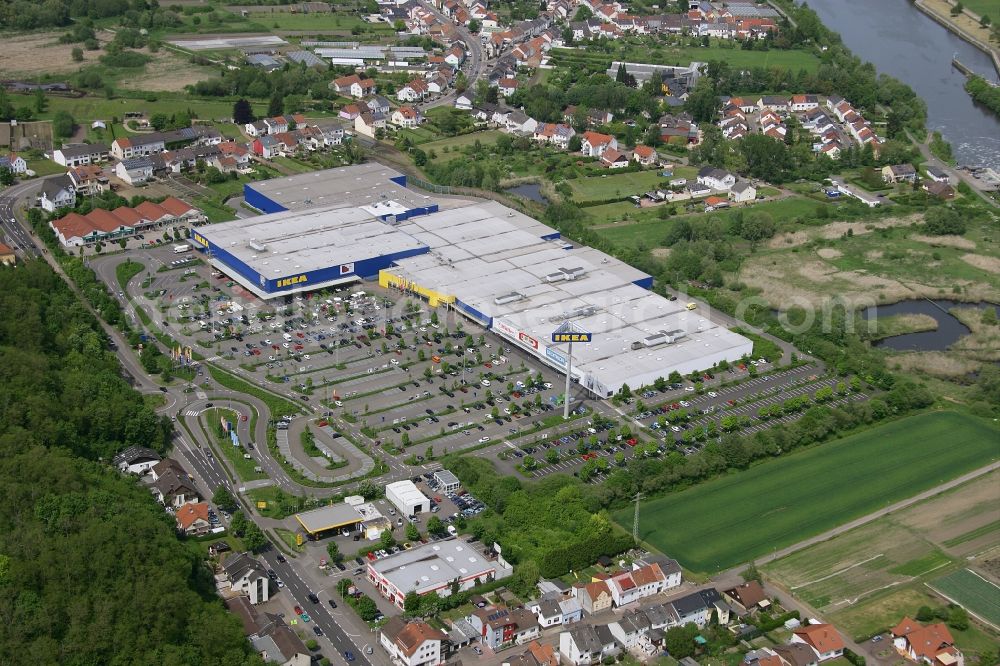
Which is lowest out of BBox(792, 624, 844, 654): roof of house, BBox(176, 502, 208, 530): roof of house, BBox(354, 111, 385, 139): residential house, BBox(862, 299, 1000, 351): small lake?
BBox(354, 111, 385, 139): residential house

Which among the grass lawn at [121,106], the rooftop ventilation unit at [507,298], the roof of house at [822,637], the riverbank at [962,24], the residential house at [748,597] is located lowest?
the grass lawn at [121,106]

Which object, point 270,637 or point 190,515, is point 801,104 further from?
point 270,637

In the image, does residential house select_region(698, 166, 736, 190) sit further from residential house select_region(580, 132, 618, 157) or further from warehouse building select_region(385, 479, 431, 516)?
warehouse building select_region(385, 479, 431, 516)

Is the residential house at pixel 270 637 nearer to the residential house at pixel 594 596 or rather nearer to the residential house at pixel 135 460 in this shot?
the residential house at pixel 594 596

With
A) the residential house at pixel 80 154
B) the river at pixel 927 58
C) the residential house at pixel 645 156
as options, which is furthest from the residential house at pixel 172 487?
the river at pixel 927 58

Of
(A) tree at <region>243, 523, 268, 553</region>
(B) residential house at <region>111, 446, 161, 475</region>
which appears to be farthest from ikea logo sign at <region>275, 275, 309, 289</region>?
(A) tree at <region>243, 523, 268, 553</region>
